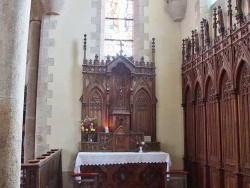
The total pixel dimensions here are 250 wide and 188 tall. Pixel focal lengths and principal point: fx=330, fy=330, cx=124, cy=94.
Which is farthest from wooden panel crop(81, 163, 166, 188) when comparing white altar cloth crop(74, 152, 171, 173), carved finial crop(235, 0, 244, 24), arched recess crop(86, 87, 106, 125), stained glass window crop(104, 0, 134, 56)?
carved finial crop(235, 0, 244, 24)

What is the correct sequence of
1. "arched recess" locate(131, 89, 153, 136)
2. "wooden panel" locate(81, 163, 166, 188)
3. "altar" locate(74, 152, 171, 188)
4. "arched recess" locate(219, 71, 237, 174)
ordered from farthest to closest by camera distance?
"arched recess" locate(131, 89, 153, 136) → "wooden panel" locate(81, 163, 166, 188) → "altar" locate(74, 152, 171, 188) → "arched recess" locate(219, 71, 237, 174)

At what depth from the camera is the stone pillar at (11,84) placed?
8.46 feet

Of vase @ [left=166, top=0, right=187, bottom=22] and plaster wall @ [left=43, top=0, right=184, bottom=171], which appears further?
vase @ [left=166, top=0, right=187, bottom=22]

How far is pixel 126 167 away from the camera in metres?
7.04

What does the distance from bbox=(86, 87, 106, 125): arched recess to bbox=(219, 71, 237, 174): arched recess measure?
2.94m

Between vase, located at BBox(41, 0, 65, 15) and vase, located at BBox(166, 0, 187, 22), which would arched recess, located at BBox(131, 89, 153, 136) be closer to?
vase, located at BBox(166, 0, 187, 22)

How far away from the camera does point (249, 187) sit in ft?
15.1

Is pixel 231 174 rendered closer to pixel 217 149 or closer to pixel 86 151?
pixel 217 149

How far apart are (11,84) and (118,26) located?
5947mm

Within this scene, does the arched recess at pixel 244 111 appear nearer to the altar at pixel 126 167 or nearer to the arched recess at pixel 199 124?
the arched recess at pixel 199 124

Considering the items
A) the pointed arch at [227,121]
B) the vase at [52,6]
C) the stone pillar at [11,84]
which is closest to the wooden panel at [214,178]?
the pointed arch at [227,121]

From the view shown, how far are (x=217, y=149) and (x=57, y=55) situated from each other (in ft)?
13.7

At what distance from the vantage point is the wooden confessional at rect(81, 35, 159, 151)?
7527mm

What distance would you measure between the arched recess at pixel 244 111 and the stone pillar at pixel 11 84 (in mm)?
3279
